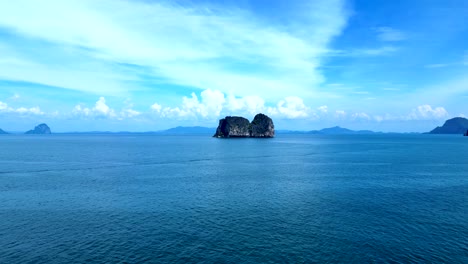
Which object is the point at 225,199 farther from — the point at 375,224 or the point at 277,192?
the point at 375,224

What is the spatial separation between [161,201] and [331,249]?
38278 millimetres

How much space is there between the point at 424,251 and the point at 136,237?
133 feet

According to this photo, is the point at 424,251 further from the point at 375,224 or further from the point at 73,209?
the point at 73,209

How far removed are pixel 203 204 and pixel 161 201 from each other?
967cm

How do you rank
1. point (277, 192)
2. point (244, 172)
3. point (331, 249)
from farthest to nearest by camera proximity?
point (244, 172) < point (277, 192) < point (331, 249)

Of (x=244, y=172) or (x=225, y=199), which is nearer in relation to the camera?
(x=225, y=199)

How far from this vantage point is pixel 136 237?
45.3 metres

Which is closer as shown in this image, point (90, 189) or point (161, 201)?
point (161, 201)

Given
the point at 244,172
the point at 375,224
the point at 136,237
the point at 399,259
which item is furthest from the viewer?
the point at 244,172

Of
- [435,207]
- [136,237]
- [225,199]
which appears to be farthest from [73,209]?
[435,207]

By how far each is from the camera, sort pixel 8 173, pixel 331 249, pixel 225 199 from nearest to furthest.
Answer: pixel 331 249
pixel 225 199
pixel 8 173

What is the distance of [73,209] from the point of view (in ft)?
194

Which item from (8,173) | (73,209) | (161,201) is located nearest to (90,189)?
(73,209)

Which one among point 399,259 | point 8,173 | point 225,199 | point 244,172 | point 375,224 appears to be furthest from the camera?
point 244,172
